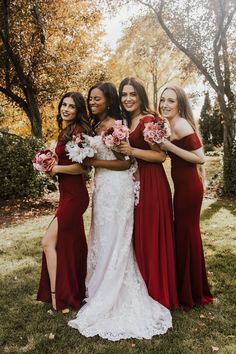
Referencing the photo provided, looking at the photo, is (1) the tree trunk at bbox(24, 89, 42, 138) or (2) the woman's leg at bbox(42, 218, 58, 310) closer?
(2) the woman's leg at bbox(42, 218, 58, 310)

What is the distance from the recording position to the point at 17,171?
11.9 m

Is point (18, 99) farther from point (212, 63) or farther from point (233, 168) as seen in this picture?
point (233, 168)

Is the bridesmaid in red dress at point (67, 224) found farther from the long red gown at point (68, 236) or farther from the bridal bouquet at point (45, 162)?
the bridal bouquet at point (45, 162)

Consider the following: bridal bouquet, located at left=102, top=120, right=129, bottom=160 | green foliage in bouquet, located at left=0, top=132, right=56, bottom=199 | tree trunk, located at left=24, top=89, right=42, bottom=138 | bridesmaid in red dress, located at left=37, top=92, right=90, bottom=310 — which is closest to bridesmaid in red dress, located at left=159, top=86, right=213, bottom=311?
bridal bouquet, located at left=102, top=120, right=129, bottom=160

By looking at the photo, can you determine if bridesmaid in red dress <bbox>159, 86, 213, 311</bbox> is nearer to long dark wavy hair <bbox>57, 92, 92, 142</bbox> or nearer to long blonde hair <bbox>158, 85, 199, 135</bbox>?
long blonde hair <bbox>158, 85, 199, 135</bbox>

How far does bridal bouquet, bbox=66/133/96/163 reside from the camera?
451 centimetres

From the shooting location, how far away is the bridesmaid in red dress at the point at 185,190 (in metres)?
4.84

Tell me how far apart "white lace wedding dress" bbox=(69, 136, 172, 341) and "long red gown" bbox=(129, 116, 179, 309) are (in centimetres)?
13

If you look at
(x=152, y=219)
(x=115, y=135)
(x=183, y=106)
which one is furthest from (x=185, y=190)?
(x=115, y=135)

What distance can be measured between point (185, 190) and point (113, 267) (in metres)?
1.22

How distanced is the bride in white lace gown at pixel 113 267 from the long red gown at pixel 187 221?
51cm

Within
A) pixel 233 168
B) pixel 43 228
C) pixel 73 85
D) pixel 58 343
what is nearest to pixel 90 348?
pixel 58 343

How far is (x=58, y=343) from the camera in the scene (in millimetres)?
4195

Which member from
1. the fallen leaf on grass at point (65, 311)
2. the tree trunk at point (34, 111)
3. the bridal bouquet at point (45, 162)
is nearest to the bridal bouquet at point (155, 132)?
the bridal bouquet at point (45, 162)
